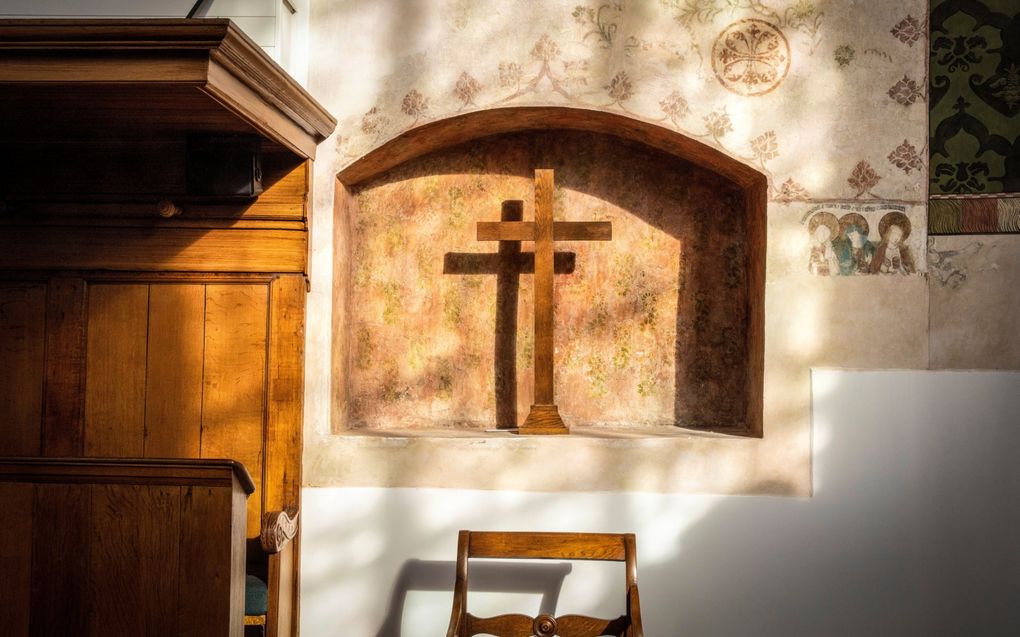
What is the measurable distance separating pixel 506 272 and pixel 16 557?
6.88 feet

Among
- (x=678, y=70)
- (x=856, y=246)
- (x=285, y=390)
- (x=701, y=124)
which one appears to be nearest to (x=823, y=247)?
(x=856, y=246)

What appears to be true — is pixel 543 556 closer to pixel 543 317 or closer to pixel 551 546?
pixel 551 546

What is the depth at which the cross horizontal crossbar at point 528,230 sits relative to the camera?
3406mm

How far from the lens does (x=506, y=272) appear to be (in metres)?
3.68

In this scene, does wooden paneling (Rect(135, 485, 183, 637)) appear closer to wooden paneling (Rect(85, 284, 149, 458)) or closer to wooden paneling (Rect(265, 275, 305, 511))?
wooden paneling (Rect(265, 275, 305, 511))

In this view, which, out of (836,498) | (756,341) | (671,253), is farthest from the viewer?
(671,253)

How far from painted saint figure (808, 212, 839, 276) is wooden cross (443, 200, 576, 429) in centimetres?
99

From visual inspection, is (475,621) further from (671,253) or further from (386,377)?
(671,253)

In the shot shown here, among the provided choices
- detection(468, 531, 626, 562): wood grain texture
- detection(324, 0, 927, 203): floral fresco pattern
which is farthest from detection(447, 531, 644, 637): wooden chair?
detection(324, 0, 927, 203): floral fresco pattern

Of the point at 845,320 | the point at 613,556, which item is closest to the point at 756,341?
the point at 845,320

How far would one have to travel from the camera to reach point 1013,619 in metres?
3.09

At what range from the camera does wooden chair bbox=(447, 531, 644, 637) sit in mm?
2943

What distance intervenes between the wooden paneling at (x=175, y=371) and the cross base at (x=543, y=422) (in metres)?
1.27

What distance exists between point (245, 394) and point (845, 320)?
90.6 inches
